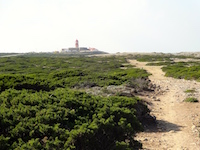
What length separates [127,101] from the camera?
9.76 m

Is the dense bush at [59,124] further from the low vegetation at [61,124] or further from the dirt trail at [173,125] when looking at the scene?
the dirt trail at [173,125]

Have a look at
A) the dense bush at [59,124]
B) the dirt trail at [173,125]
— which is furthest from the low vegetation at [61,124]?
the dirt trail at [173,125]

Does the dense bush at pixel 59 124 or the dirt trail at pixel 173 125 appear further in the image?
the dirt trail at pixel 173 125

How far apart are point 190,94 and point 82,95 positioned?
8.84 metres

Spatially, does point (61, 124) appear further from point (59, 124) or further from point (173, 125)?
point (173, 125)

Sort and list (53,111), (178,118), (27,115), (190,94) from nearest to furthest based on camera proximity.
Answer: (27,115) < (53,111) < (178,118) < (190,94)

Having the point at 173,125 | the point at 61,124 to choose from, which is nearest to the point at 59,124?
the point at 61,124

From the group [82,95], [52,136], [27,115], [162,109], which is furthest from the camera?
[162,109]

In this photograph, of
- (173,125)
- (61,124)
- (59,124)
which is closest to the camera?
(59,124)

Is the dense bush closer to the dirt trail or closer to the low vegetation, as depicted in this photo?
the low vegetation

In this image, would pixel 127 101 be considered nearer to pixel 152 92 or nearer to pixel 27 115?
Answer: pixel 27 115

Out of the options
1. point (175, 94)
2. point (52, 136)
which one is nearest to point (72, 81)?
point (175, 94)

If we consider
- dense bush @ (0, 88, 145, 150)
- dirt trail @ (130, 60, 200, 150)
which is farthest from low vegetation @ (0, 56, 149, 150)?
dirt trail @ (130, 60, 200, 150)

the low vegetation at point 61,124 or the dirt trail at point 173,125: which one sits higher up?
the low vegetation at point 61,124
